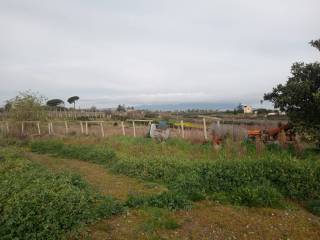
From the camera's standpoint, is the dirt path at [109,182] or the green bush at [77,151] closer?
the dirt path at [109,182]

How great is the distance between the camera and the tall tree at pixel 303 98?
8.70m

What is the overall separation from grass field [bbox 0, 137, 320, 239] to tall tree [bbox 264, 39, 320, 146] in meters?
0.90

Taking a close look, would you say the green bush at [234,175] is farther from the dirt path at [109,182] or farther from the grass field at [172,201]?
the dirt path at [109,182]

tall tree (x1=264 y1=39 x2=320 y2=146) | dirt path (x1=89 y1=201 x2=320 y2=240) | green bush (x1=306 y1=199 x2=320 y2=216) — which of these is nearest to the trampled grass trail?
dirt path (x1=89 y1=201 x2=320 y2=240)

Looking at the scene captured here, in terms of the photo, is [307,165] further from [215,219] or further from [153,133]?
[153,133]

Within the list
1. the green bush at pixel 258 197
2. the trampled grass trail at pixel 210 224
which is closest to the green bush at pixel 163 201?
the trampled grass trail at pixel 210 224

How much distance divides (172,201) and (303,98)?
5.55 meters

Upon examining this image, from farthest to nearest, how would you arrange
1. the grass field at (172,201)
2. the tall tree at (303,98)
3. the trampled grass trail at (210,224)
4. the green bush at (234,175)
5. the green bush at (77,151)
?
1. the green bush at (77,151)
2. the tall tree at (303,98)
3. the green bush at (234,175)
4. the trampled grass trail at (210,224)
5. the grass field at (172,201)

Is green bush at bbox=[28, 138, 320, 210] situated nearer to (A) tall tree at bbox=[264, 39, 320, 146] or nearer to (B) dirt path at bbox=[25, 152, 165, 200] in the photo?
(B) dirt path at bbox=[25, 152, 165, 200]

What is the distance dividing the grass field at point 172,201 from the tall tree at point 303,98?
2.95 feet

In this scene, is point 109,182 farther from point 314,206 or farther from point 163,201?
point 314,206

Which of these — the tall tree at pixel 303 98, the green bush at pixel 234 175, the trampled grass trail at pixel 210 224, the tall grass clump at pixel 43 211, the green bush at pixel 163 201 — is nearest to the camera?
the tall grass clump at pixel 43 211

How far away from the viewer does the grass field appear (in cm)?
472

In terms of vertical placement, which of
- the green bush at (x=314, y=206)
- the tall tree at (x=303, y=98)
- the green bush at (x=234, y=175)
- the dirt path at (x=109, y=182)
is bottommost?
the green bush at (x=314, y=206)
